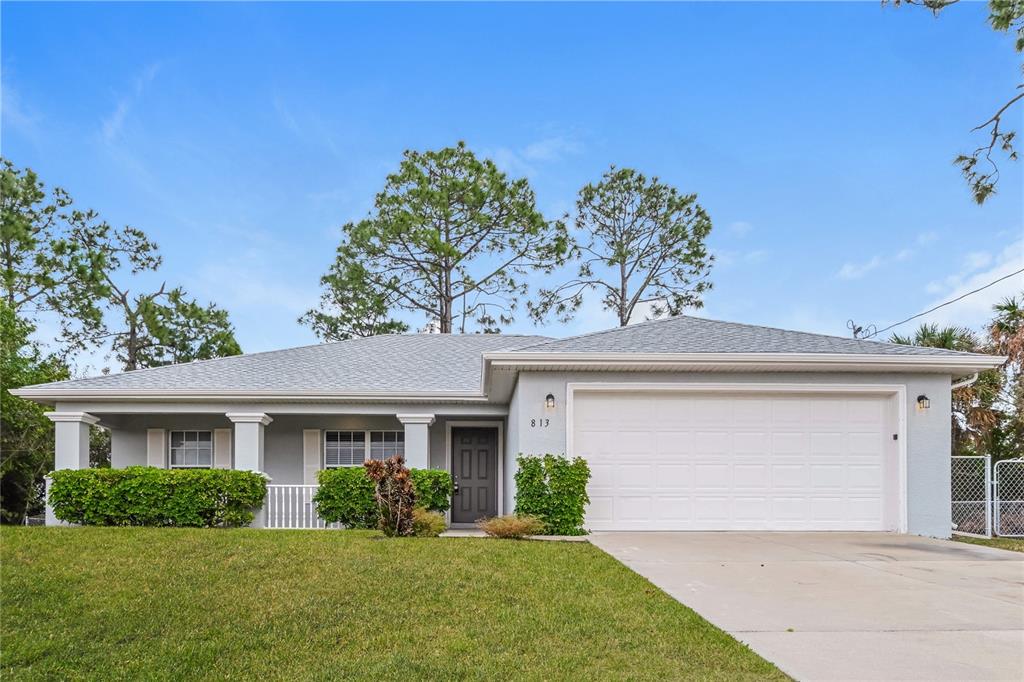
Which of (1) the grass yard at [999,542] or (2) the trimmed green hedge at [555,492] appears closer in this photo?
(1) the grass yard at [999,542]

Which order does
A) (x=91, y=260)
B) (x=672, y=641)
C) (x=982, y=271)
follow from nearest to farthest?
(x=672, y=641)
(x=982, y=271)
(x=91, y=260)

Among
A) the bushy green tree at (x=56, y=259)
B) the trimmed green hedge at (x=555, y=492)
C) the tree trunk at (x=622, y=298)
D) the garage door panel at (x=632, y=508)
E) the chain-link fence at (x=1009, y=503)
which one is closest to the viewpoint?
the trimmed green hedge at (x=555, y=492)

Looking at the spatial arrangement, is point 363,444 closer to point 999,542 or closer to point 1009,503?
point 999,542

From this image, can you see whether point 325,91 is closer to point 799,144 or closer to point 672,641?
point 799,144

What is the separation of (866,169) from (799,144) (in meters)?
1.71

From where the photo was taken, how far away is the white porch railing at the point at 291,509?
13.8 m

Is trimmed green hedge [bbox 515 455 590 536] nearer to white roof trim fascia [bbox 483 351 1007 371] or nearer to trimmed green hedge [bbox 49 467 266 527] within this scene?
white roof trim fascia [bbox 483 351 1007 371]

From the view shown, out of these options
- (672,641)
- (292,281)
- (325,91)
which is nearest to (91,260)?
(292,281)

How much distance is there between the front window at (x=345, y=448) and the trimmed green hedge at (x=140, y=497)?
3179 mm

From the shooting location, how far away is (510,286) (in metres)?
28.6

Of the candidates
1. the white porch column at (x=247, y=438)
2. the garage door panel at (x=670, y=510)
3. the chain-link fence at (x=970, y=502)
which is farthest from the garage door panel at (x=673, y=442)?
the white porch column at (x=247, y=438)

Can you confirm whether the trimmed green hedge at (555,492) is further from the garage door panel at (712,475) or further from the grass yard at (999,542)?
the grass yard at (999,542)

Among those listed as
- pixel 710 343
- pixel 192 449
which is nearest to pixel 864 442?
pixel 710 343

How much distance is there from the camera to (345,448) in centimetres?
1590
